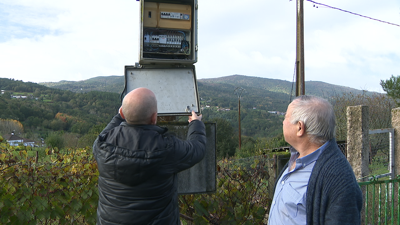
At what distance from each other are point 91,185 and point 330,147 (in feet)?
6.82

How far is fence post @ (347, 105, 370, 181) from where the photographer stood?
3862 mm

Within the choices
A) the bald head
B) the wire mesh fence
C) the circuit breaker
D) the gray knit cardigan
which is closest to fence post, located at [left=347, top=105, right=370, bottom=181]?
the wire mesh fence

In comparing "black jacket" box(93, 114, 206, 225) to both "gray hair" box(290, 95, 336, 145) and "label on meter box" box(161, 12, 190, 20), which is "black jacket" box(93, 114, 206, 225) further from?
"label on meter box" box(161, 12, 190, 20)

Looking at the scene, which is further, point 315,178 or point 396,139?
point 396,139

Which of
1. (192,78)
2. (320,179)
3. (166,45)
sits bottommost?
(320,179)

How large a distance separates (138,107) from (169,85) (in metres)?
0.83

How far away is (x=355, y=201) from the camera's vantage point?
1271mm

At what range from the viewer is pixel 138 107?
1662 millimetres

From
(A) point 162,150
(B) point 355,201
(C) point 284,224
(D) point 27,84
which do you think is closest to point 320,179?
(B) point 355,201

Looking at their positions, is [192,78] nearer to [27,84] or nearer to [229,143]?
[229,143]

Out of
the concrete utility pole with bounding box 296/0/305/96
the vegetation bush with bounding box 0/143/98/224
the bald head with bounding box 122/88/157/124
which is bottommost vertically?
the vegetation bush with bounding box 0/143/98/224

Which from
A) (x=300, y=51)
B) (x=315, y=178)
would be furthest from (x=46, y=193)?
(x=300, y=51)

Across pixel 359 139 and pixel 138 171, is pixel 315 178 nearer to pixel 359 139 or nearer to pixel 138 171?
pixel 138 171

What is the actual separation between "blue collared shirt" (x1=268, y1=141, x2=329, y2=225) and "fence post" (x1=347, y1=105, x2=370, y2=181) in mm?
2875
